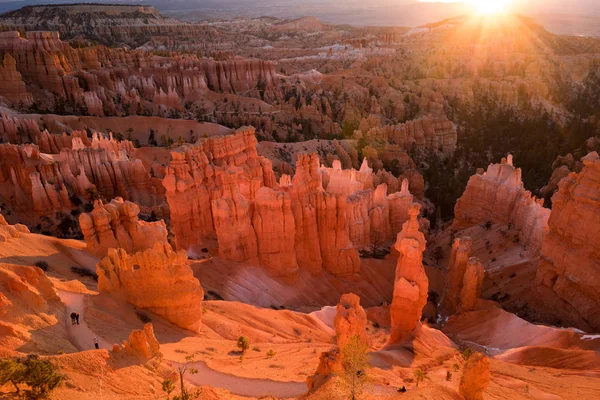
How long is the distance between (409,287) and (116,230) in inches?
434

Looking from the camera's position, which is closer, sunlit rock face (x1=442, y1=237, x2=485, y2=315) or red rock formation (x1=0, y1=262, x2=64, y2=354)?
red rock formation (x1=0, y1=262, x2=64, y2=354)

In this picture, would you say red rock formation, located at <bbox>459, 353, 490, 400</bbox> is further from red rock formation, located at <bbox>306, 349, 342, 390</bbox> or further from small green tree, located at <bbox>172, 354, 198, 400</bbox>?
small green tree, located at <bbox>172, 354, 198, 400</bbox>

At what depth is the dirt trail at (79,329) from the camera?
1008cm

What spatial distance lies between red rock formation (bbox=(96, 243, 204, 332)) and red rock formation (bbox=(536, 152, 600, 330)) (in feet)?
48.6

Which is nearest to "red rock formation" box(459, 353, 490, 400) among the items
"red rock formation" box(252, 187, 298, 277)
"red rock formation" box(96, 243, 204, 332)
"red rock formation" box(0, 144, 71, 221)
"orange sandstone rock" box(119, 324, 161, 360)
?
"orange sandstone rock" box(119, 324, 161, 360)

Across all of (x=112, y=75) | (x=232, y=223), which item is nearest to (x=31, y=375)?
(x=232, y=223)

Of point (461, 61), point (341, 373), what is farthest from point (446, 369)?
point (461, 61)

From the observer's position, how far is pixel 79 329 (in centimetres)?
1054

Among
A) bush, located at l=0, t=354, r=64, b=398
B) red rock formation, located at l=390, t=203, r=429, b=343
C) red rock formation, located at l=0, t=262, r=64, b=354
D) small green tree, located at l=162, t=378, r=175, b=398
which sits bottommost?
red rock formation, located at l=390, t=203, r=429, b=343

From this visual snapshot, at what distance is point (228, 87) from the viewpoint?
3066 inches

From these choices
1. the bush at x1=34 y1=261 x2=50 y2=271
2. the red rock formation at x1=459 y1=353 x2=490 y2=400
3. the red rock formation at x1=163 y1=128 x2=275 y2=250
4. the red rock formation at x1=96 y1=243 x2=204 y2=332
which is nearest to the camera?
the red rock formation at x1=459 y1=353 x2=490 y2=400

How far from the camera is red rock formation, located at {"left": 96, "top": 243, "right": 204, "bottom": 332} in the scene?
13031mm

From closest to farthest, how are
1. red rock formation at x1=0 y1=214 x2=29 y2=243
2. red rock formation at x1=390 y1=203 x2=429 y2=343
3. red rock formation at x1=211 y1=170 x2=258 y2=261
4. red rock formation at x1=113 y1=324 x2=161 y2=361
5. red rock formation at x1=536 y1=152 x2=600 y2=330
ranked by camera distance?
1. red rock formation at x1=113 y1=324 x2=161 y2=361
2. red rock formation at x1=0 y1=214 x2=29 y2=243
3. red rock formation at x1=390 y1=203 x2=429 y2=343
4. red rock formation at x1=536 y1=152 x2=600 y2=330
5. red rock formation at x1=211 y1=170 x2=258 y2=261

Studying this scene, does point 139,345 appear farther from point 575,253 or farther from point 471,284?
point 575,253
